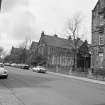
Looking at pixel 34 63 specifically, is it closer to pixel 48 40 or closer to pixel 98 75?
pixel 48 40

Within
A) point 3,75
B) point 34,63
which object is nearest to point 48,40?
point 34,63

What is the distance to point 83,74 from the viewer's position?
101 ft

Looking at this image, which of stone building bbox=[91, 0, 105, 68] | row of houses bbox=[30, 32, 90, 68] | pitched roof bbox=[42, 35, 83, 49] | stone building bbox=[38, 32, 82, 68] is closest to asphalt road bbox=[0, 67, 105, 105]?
stone building bbox=[91, 0, 105, 68]

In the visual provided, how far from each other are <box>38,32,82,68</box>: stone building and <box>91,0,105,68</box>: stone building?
3153 cm

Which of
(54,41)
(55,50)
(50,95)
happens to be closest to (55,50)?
(55,50)

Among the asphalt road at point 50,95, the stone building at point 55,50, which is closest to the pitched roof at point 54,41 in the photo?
the stone building at point 55,50

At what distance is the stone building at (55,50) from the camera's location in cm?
6856

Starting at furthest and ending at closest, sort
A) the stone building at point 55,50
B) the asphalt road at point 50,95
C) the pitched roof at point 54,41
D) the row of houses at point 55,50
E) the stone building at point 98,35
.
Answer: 1. the pitched roof at point 54,41
2. the row of houses at point 55,50
3. the stone building at point 55,50
4. the stone building at point 98,35
5. the asphalt road at point 50,95

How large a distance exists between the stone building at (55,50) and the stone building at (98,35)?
103 ft

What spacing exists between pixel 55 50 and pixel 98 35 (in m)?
42.9

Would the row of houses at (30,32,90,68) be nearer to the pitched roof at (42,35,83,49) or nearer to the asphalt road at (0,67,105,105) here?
the pitched roof at (42,35,83,49)

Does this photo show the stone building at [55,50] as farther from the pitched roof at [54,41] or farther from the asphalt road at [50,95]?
the asphalt road at [50,95]

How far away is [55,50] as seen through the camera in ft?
253

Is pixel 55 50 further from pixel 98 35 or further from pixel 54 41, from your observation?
pixel 98 35
